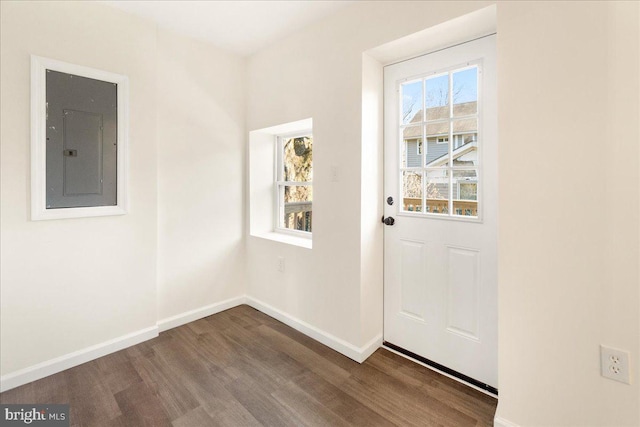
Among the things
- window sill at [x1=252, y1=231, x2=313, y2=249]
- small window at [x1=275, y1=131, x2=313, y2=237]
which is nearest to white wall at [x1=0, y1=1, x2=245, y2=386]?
window sill at [x1=252, y1=231, x2=313, y2=249]

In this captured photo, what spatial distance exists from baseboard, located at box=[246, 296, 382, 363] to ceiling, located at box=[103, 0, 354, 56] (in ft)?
8.07

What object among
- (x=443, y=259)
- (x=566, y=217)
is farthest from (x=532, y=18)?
(x=443, y=259)

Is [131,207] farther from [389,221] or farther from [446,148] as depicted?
[446,148]

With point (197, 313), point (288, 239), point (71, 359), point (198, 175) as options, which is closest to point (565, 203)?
point (288, 239)

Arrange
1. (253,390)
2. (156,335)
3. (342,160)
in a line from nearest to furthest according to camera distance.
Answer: (253,390) → (342,160) → (156,335)

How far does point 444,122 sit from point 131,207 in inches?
94.2

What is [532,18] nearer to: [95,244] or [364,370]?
[364,370]

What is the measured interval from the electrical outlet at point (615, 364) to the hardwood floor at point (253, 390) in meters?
0.63

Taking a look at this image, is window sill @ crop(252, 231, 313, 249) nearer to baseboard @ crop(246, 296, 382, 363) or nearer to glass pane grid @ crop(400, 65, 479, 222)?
baseboard @ crop(246, 296, 382, 363)

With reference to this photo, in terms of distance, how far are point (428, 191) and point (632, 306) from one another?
1140mm

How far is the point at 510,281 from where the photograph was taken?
58.4 inches

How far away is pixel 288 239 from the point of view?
2945 mm

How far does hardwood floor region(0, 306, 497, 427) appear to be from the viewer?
1636 mm

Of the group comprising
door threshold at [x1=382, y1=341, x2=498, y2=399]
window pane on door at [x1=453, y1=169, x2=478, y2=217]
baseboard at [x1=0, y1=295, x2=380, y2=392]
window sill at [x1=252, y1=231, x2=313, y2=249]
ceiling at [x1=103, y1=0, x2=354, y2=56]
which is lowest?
door threshold at [x1=382, y1=341, x2=498, y2=399]
